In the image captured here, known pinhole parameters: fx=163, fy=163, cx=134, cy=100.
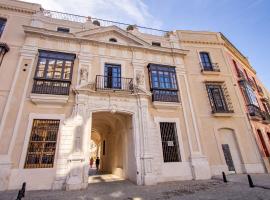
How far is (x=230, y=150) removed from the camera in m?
11.3

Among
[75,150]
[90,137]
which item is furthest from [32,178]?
[90,137]

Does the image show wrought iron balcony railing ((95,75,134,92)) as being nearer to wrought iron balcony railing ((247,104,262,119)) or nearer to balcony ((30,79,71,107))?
balcony ((30,79,71,107))

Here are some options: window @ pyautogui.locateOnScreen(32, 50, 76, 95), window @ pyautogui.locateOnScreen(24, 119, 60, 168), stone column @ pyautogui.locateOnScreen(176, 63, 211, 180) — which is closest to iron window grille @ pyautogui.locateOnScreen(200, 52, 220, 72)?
stone column @ pyautogui.locateOnScreen(176, 63, 211, 180)

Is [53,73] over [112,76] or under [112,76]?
under

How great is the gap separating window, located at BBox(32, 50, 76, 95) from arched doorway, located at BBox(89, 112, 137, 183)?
276 centimetres

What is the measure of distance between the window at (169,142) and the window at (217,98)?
3678 millimetres

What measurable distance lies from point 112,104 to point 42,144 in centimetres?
416

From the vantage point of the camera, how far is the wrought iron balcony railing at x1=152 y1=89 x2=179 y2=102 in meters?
10.7

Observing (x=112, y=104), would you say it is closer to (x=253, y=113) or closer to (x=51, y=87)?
(x=51, y=87)

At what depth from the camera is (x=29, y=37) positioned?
10242 millimetres

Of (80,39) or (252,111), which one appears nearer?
(80,39)

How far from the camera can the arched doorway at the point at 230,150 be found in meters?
10.9

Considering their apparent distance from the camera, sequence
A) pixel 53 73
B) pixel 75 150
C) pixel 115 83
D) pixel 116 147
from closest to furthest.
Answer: pixel 75 150
pixel 53 73
pixel 115 83
pixel 116 147

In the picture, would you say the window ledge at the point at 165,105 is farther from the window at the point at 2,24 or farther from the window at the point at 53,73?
the window at the point at 2,24
